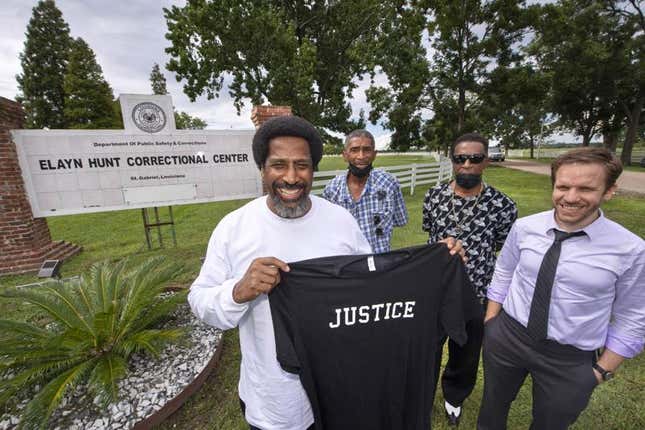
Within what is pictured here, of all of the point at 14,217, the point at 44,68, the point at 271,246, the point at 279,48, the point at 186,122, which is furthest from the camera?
the point at 186,122

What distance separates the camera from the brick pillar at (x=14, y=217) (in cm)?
504

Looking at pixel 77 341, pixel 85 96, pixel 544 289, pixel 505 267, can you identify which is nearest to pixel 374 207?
pixel 505 267

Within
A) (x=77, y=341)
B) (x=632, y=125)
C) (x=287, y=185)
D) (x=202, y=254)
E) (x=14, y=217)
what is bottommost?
(x=202, y=254)

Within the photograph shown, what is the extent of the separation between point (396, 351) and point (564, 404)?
113 centimetres

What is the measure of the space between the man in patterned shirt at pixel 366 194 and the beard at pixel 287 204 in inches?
56.5

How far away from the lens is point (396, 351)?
1528 mm

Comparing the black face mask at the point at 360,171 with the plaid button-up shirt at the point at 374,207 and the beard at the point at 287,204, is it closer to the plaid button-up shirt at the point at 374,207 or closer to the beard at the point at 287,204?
the plaid button-up shirt at the point at 374,207

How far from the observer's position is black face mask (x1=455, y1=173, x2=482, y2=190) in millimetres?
2248

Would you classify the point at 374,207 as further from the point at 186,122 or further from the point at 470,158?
the point at 186,122

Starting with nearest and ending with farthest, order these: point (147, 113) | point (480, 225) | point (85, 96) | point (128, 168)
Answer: point (480, 225), point (147, 113), point (128, 168), point (85, 96)

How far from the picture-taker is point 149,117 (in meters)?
5.73

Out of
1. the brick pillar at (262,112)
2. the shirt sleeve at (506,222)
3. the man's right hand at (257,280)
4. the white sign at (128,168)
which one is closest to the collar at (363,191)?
the shirt sleeve at (506,222)

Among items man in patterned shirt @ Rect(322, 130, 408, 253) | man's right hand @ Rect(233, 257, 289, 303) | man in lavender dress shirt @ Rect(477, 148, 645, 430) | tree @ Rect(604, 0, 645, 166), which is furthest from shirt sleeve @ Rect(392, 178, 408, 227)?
tree @ Rect(604, 0, 645, 166)

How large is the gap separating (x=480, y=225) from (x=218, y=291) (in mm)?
2024
